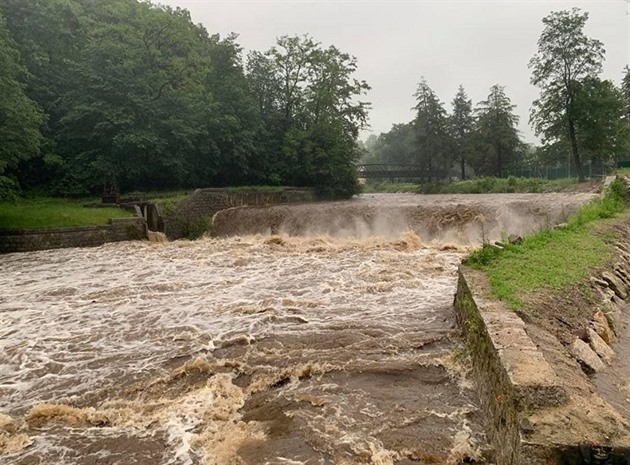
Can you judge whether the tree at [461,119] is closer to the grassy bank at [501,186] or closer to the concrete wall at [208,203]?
the grassy bank at [501,186]

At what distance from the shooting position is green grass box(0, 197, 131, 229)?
1664 cm

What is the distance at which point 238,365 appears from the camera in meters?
5.61

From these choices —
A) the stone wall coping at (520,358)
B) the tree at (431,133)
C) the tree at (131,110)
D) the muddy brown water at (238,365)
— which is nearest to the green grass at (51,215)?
the tree at (131,110)

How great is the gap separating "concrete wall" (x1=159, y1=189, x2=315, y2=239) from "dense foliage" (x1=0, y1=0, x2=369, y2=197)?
9.77 feet

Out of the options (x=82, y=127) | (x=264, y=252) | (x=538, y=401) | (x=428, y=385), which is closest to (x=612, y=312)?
(x=428, y=385)

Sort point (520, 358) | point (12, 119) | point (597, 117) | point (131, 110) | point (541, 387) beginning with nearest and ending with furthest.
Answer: point (541, 387) < point (520, 358) < point (12, 119) < point (131, 110) < point (597, 117)

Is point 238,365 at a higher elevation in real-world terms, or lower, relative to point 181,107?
lower

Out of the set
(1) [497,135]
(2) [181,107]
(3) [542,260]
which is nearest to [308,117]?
(2) [181,107]

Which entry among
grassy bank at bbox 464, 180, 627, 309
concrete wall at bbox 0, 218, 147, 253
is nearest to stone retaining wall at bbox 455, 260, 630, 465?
grassy bank at bbox 464, 180, 627, 309

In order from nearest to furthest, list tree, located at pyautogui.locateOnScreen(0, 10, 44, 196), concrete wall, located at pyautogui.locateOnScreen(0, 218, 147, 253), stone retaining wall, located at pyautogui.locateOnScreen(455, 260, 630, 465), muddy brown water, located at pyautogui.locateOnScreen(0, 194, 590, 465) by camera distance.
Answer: stone retaining wall, located at pyautogui.locateOnScreen(455, 260, 630, 465)
muddy brown water, located at pyautogui.locateOnScreen(0, 194, 590, 465)
tree, located at pyautogui.locateOnScreen(0, 10, 44, 196)
concrete wall, located at pyautogui.locateOnScreen(0, 218, 147, 253)

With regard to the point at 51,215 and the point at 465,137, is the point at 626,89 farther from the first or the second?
the point at 51,215

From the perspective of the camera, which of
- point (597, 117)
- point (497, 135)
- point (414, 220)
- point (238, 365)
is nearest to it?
point (238, 365)

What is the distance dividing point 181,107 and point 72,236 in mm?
12316

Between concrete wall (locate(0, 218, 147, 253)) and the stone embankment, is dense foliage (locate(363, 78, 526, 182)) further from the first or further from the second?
the stone embankment
